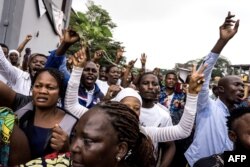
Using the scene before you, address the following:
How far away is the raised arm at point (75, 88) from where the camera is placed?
2.96 metres

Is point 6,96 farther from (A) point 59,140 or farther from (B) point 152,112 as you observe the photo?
(B) point 152,112

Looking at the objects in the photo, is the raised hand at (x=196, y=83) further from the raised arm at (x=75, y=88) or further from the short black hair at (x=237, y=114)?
the raised arm at (x=75, y=88)

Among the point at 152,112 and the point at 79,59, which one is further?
the point at 152,112

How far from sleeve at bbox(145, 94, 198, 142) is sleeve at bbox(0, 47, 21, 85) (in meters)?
1.56

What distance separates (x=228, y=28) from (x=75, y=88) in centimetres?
152

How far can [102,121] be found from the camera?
1.64m

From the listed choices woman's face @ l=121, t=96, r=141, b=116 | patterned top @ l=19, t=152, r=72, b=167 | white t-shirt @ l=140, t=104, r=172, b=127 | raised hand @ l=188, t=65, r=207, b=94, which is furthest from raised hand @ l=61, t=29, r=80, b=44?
patterned top @ l=19, t=152, r=72, b=167

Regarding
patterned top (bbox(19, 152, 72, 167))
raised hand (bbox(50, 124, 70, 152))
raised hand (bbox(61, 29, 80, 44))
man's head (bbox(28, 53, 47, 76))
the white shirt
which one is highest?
raised hand (bbox(61, 29, 80, 44))

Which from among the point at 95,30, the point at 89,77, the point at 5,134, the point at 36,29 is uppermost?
the point at 95,30

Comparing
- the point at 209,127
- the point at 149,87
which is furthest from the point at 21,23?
the point at 209,127

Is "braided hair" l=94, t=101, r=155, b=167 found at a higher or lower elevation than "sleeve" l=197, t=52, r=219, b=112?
lower

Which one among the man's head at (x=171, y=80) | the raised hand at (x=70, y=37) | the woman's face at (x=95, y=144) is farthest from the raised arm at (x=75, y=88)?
the man's head at (x=171, y=80)

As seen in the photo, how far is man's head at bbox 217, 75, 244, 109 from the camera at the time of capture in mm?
3525

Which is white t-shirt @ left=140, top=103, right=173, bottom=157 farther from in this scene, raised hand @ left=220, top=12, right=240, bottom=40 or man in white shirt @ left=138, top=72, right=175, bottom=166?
raised hand @ left=220, top=12, right=240, bottom=40
